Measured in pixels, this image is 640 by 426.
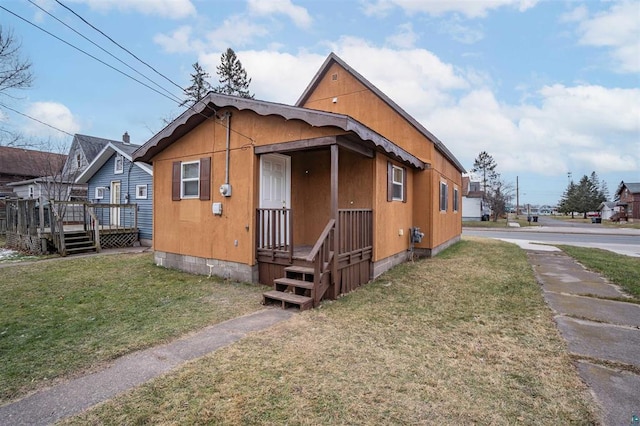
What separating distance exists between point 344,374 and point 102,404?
1.97 m

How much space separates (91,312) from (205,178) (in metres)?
3.41

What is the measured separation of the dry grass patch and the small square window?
1217 centimetres

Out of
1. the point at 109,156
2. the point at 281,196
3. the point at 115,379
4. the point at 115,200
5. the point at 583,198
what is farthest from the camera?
the point at 583,198

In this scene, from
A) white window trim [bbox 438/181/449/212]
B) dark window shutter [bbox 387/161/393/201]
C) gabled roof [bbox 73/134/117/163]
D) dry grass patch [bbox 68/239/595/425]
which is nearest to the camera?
dry grass patch [bbox 68/239/595/425]

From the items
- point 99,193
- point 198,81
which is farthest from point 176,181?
point 198,81

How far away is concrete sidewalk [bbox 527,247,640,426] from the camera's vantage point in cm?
264

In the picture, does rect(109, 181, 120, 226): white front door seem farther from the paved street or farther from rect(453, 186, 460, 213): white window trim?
the paved street

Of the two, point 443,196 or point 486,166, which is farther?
point 486,166

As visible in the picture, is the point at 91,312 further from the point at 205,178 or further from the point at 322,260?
the point at 322,260

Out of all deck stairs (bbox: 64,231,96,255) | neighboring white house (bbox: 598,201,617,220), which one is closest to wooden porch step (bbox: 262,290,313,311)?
deck stairs (bbox: 64,231,96,255)

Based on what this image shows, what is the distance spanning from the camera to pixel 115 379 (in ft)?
9.46

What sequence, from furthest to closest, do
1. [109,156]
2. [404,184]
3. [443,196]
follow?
1. [109,156]
2. [443,196]
3. [404,184]

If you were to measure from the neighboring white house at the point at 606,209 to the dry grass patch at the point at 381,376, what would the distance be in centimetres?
6049

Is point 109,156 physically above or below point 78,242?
above
